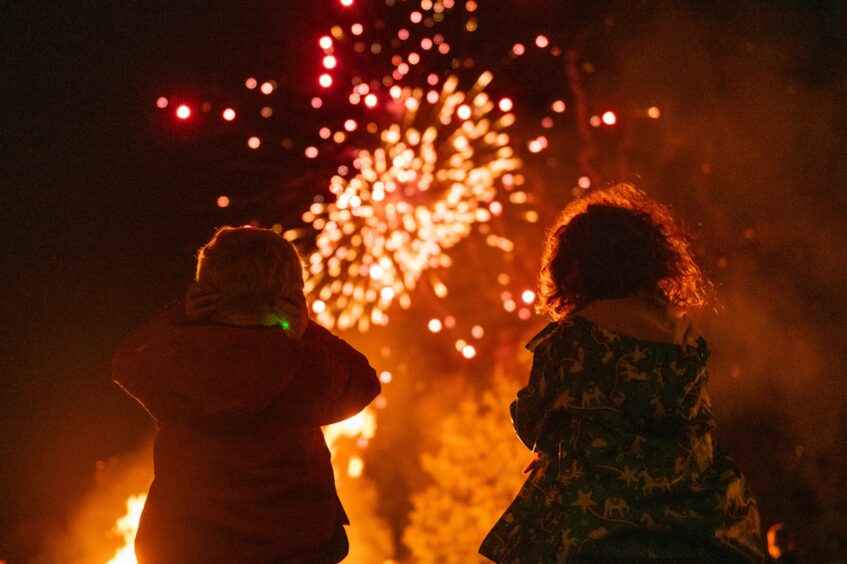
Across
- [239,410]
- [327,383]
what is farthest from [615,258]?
[239,410]

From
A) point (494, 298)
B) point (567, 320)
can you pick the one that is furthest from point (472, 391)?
point (567, 320)

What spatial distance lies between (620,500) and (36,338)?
11.0 meters

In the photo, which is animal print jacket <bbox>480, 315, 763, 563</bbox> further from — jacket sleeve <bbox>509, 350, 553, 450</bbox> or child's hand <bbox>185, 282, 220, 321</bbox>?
child's hand <bbox>185, 282, 220, 321</bbox>

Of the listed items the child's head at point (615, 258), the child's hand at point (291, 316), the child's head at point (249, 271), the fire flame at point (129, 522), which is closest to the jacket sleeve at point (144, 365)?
the child's head at point (249, 271)

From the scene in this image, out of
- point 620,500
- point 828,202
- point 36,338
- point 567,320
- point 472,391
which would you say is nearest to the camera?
point 620,500

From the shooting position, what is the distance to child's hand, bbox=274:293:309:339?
7.59 ft

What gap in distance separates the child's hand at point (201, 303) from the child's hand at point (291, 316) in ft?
0.56

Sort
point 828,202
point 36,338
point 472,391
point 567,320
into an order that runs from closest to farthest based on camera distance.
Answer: point 567,320 → point 828,202 → point 36,338 → point 472,391

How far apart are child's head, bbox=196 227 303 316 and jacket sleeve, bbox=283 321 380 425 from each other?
163 millimetres

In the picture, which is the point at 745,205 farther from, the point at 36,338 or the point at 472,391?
the point at 36,338

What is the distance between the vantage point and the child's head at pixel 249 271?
2.30 meters

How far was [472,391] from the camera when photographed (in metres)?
13.7

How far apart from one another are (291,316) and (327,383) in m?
0.21

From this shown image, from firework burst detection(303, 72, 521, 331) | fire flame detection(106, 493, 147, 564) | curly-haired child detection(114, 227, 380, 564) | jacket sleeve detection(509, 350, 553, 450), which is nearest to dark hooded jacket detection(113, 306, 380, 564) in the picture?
curly-haired child detection(114, 227, 380, 564)
